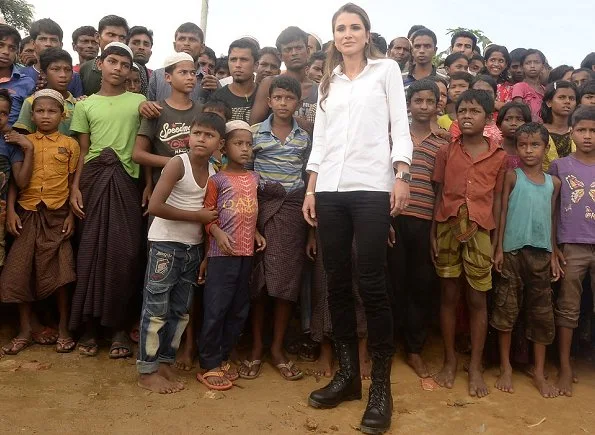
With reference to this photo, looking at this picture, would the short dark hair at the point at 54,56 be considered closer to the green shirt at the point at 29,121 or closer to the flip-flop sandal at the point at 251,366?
the green shirt at the point at 29,121

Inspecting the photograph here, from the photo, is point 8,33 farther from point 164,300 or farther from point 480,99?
point 480,99

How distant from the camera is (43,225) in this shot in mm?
3740

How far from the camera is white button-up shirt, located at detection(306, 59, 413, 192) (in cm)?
279

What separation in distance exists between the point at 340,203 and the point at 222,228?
86cm

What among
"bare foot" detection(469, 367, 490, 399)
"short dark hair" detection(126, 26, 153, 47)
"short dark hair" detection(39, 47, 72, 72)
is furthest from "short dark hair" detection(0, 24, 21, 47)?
"bare foot" detection(469, 367, 490, 399)

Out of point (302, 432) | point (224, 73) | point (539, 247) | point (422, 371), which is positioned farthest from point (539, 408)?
point (224, 73)

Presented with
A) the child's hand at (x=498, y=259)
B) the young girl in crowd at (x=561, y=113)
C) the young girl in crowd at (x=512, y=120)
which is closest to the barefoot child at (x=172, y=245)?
the child's hand at (x=498, y=259)

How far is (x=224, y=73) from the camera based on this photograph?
626 centimetres

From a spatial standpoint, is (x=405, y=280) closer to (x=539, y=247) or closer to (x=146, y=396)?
(x=539, y=247)

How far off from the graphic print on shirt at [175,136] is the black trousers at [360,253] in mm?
1197

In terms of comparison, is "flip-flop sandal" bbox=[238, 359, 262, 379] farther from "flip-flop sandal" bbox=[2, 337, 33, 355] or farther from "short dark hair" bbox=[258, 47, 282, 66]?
"short dark hair" bbox=[258, 47, 282, 66]

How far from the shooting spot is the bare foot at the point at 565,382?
3.45 m

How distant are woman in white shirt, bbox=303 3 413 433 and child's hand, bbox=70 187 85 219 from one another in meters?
1.78

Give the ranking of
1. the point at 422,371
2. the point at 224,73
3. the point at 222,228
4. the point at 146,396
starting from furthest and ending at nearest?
1. the point at 224,73
2. the point at 422,371
3. the point at 222,228
4. the point at 146,396
